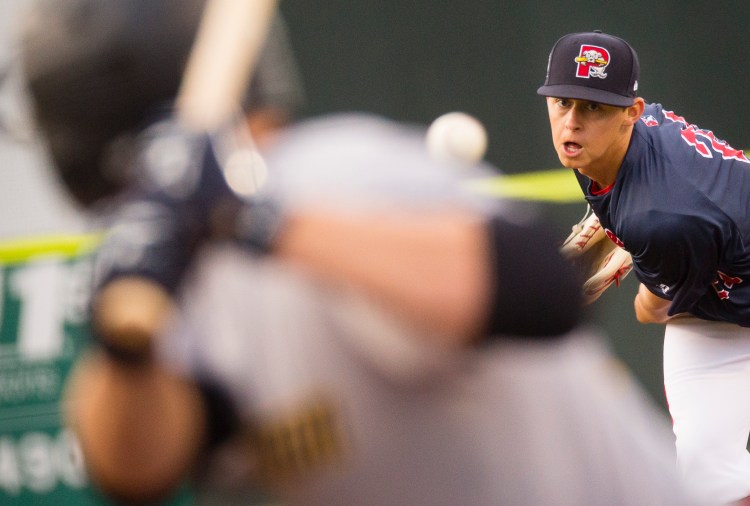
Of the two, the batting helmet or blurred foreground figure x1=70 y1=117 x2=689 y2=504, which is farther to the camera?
the batting helmet

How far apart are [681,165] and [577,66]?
16.8 inches

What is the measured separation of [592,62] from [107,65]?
7.12 ft

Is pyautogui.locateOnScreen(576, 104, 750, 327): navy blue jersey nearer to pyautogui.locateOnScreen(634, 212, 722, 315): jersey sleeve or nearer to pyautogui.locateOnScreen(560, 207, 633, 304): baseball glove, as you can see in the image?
pyautogui.locateOnScreen(634, 212, 722, 315): jersey sleeve

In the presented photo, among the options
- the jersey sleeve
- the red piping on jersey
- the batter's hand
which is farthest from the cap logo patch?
the batter's hand

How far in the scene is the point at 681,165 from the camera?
287 cm

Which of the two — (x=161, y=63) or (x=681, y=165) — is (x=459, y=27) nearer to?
(x=681, y=165)

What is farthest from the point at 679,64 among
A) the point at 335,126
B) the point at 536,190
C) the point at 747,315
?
the point at 335,126

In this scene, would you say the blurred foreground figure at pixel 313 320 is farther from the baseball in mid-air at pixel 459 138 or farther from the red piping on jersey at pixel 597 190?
the baseball in mid-air at pixel 459 138

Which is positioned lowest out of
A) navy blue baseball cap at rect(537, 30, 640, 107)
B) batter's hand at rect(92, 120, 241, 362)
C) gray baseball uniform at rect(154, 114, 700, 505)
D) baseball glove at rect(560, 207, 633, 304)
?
baseball glove at rect(560, 207, 633, 304)

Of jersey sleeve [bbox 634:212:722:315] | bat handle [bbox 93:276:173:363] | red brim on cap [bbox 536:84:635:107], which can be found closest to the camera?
bat handle [bbox 93:276:173:363]

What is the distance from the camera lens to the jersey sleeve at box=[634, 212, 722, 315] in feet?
9.18

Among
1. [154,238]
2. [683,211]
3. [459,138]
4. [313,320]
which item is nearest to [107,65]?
[154,238]

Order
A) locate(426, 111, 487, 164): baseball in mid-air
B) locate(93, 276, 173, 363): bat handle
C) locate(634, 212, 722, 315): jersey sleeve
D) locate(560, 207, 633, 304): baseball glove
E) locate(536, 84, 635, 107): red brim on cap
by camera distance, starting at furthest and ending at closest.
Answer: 1. locate(426, 111, 487, 164): baseball in mid-air
2. locate(560, 207, 633, 304): baseball glove
3. locate(536, 84, 635, 107): red brim on cap
4. locate(634, 212, 722, 315): jersey sleeve
5. locate(93, 276, 173, 363): bat handle

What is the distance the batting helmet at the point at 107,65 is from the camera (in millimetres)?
1049
